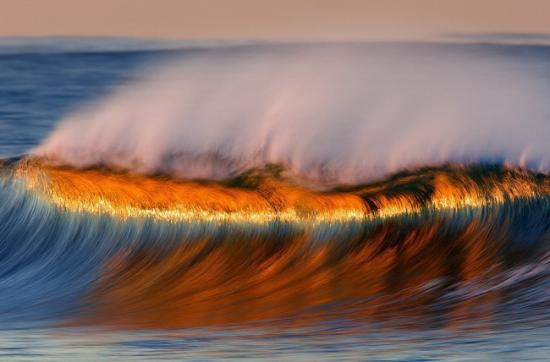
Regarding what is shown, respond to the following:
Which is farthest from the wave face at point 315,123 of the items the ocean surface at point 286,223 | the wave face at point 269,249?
the wave face at point 269,249

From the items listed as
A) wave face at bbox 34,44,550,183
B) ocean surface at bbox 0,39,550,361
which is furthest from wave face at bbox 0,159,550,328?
wave face at bbox 34,44,550,183

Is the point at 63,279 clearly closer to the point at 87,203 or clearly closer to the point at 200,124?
the point at 87,203

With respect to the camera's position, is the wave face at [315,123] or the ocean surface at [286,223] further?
the wave face at [315,123]

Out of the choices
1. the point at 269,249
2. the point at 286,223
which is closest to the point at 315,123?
the point at 286,223

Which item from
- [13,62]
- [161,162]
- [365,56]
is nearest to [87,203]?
[161,162]

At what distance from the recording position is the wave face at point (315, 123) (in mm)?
12906

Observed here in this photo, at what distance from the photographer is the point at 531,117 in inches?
586

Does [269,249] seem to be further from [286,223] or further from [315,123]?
[315,123]

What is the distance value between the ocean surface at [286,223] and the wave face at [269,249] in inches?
0.8

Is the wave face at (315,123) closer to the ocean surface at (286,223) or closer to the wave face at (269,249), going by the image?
the ocean surface at (286,223)

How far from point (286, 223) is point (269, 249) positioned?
41 cm

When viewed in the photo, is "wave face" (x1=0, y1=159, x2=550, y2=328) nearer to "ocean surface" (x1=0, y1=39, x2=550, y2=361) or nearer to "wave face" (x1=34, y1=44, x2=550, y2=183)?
"ocean surface" (x1=0, y1=39, x2=550, y2=361)

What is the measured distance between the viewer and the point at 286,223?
38.8 feet

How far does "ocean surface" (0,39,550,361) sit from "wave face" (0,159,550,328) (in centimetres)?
2
